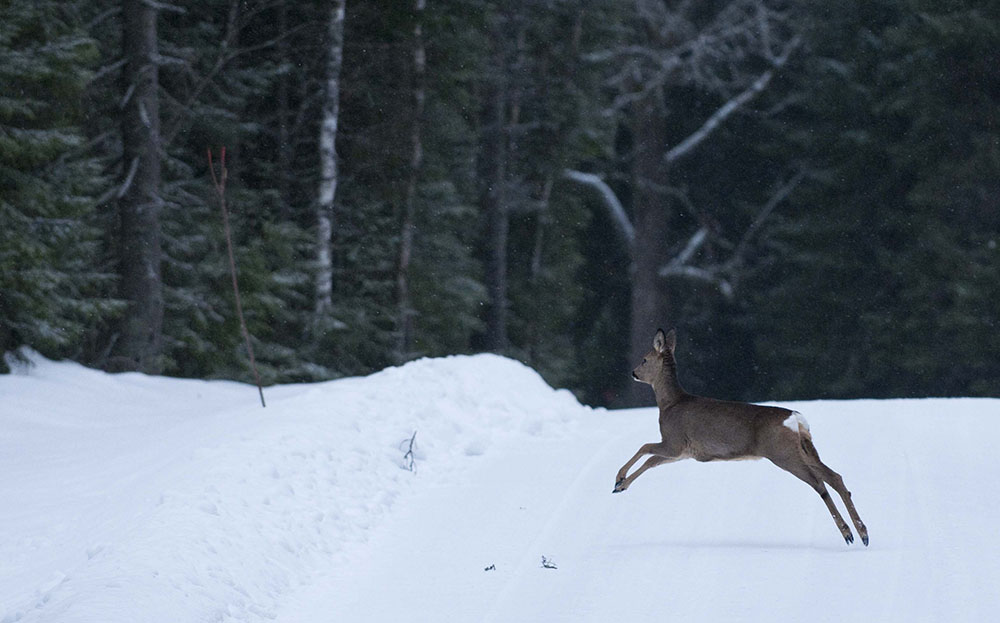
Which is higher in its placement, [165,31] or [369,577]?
[165,31]

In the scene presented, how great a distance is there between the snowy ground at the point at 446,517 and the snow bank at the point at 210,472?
0.02 meters

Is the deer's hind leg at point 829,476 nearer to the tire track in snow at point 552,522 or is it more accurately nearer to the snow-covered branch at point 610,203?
the tire track in snow at point 552,522

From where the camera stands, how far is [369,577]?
7648mm

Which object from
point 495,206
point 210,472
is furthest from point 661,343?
point 495,206

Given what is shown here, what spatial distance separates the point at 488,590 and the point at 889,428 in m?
5.87

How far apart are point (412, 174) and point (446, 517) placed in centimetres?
1635

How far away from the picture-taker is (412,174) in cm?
2488

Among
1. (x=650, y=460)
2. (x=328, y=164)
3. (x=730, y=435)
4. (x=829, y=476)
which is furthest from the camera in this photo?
(x=328, y=164)

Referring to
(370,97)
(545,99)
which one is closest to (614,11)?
(545,99)

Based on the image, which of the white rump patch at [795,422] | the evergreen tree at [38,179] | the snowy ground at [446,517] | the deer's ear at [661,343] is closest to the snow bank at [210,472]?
the snowy ground at [446,517]

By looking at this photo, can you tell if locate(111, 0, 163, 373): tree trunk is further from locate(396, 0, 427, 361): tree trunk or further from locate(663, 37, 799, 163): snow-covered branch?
locate(663, 37, 799, 163): snow-covered branch

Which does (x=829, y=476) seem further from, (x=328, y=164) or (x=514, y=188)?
(x=514, y=188)

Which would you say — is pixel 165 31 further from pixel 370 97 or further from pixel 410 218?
pixel 410 218

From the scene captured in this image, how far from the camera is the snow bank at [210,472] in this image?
22.8ft
